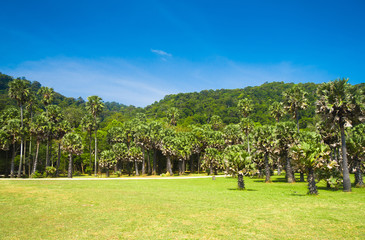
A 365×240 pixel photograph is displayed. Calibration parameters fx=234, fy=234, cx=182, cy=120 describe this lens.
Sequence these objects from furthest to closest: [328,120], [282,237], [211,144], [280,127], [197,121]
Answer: [197,121] < [211,144] < [280,127] < [328,120] < [282,237]

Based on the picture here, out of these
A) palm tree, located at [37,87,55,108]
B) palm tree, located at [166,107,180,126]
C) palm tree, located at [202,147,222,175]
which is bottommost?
palm tree, located at [202,147,222,175]

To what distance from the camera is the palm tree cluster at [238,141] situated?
26.3 metres

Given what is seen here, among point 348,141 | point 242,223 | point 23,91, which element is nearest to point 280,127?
point 348,141

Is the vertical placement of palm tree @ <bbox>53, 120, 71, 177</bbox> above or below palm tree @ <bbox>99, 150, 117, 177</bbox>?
above

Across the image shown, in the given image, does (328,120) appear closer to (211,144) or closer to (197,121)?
(211,144)

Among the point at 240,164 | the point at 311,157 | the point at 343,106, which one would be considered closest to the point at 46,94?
the point at 240,164

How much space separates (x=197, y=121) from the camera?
121 m

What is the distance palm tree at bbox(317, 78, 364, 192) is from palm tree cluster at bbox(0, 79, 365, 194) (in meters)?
0.09

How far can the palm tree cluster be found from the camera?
2633 centimetres

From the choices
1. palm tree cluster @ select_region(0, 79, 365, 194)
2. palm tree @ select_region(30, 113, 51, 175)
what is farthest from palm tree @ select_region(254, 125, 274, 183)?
palm tree @ select_region(30, 113, 51, 175)

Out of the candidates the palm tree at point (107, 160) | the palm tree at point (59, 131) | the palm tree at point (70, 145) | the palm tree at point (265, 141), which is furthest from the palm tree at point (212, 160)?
the palm tree at point (59, 131)

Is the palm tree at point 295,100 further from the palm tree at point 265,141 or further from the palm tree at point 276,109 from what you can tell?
the palm tree at point 276,109

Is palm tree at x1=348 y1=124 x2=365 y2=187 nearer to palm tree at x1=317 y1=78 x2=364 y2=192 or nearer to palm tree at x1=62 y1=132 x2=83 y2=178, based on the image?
palm tree at x1=317 y1=78 x2=364 y2=192

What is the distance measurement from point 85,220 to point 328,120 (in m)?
27.4
